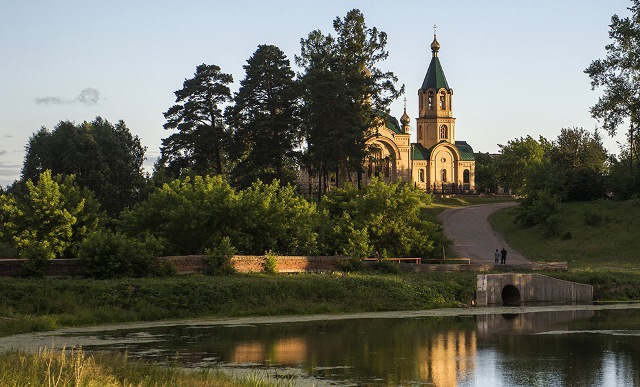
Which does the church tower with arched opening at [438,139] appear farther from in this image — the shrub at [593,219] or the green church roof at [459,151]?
the shrub at [593,219]

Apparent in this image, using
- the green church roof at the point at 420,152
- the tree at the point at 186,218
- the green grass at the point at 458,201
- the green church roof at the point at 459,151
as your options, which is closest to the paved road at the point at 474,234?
the green grass at the point at 458,201

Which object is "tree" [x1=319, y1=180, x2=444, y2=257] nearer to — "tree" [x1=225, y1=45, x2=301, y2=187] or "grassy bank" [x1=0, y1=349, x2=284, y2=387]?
"tree" [x1=225, y1=45, x2=301, y2=187]

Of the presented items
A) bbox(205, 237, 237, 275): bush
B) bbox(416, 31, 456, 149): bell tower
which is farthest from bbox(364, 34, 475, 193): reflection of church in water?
bbox(205, 237, 237, 275): bush

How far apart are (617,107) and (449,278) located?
2927cm

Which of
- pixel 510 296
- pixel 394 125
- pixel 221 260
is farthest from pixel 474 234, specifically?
pixel 394 125

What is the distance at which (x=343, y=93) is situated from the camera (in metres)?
71.0

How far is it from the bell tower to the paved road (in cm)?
2787

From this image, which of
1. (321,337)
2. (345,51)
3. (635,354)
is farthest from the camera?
(345,51)

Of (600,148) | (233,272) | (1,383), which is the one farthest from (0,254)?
(600,148)

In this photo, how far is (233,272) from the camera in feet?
150

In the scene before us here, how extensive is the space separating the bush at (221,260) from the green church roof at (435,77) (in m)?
81.6

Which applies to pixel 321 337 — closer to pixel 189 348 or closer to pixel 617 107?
pixel 189 348

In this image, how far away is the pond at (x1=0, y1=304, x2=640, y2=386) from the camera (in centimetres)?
2673

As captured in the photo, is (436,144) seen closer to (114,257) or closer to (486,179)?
(486,179)
